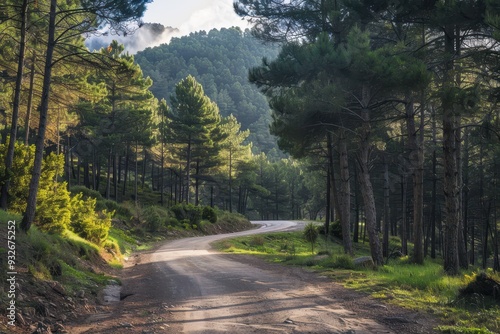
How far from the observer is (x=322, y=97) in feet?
53.3

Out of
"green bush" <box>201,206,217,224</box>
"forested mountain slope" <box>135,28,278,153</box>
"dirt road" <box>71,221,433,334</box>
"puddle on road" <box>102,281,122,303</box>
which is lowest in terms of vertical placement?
"puddle on road" <box>102,281,122,303</box>

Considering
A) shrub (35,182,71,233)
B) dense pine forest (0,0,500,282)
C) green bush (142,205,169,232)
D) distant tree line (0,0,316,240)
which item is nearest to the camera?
dense pine forest (0,0,500,282)

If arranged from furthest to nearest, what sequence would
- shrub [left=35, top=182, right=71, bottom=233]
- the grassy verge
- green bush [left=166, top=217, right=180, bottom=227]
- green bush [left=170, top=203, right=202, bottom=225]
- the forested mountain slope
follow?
the forested mountain slope → green bush [left=170, top=203, right=202, bottom=225] → green bush [left=166, top=217, right=180, bottom=227] → shrub [left=35, top=182, right=71, bottom=233] → the grassy verge

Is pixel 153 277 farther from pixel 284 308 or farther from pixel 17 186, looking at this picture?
pixel 284 308

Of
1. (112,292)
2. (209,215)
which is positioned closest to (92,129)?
(209,215)

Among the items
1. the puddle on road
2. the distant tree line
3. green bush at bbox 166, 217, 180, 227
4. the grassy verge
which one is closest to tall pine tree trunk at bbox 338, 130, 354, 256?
the grassy verge

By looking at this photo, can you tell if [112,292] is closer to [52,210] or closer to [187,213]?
[52,210]

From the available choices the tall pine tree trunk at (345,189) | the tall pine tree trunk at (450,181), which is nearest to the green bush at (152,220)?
the tall pine tree trunk at (345,189)

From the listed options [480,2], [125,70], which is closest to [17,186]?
[125,70]

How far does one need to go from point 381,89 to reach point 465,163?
22.3 m

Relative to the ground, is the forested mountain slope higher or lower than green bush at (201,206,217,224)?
higher

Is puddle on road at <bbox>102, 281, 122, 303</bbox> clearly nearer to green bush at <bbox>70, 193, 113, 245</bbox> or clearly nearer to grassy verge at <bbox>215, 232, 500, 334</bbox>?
green bush at <bbox>70, 193, 113, 245</bbox>

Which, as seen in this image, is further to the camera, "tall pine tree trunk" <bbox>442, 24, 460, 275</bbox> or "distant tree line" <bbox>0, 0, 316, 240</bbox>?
"tall pine tree trunk" <bbox>442, 24, 460, 275</bbox>

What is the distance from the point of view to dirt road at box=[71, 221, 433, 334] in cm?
728
